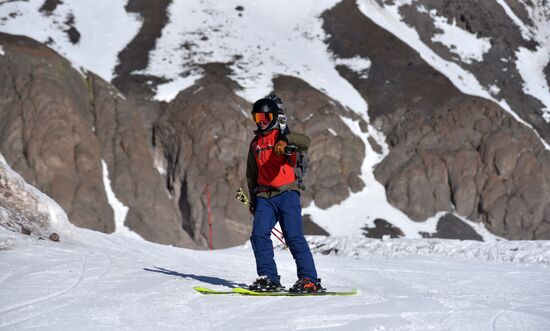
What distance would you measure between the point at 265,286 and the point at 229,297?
2.32ft

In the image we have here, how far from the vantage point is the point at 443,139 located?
72.7 meters

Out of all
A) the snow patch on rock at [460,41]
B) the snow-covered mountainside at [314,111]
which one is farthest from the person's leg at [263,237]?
the snow patch on rock at [460,41]

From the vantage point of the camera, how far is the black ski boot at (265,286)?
7.72 metres

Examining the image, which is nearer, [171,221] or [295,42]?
[171,221]

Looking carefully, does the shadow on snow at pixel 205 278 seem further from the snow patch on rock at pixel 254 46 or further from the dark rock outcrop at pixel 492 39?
the dark rock outcrop at pixel 492 39

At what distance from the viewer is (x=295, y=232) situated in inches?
307

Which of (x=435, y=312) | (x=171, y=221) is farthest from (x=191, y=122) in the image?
(x=435, y=312)

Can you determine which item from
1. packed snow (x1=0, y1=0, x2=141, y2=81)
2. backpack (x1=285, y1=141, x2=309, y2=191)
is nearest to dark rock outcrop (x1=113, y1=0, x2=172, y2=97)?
packed snow (x1=0, y1=0, x2=141, y2=81)

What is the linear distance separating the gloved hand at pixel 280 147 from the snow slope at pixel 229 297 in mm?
1498

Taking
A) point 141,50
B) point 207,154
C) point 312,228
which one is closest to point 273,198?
point 312,228

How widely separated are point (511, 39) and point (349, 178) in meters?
35.5

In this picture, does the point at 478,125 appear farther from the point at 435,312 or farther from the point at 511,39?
the point at 435,312

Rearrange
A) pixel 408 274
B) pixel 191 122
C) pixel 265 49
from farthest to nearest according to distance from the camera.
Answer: pixel 265 49 < pixel 191 122 < pixel 408 274

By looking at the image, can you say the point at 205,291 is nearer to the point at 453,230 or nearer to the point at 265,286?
the point at 265,286
